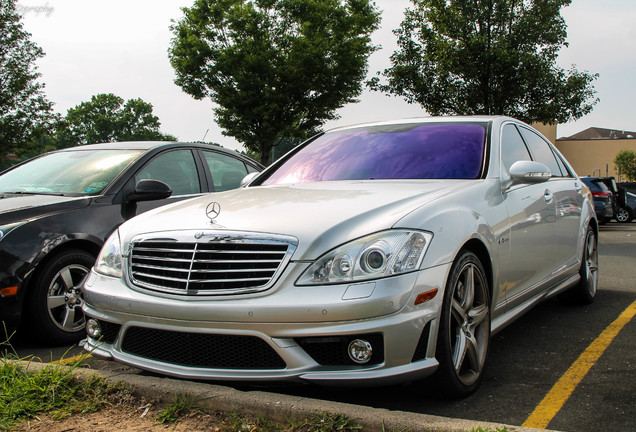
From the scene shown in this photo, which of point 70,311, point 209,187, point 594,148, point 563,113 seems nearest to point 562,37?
point 563,113

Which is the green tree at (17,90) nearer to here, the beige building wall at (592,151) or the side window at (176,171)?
the side window at (176,171)

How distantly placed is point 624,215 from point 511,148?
21.8 meters

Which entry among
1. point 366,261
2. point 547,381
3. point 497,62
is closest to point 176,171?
point 366,261

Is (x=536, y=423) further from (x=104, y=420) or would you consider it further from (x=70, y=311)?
(x=70, y=311)

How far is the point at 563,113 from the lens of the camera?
992 inches

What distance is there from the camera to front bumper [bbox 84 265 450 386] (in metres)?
2.69

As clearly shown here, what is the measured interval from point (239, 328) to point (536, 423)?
1.43 m

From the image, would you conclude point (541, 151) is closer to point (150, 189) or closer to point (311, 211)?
point (311, 211)

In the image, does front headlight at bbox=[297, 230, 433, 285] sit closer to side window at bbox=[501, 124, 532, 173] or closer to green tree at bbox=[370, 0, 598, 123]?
side window at bbox=[501, 124, 532, 173]

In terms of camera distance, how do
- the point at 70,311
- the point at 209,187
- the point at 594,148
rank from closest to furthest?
the point at 70,311
the point at 209,187
the point at 594,148

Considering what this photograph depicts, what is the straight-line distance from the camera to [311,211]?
10.3 ft

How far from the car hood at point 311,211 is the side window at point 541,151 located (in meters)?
1.57

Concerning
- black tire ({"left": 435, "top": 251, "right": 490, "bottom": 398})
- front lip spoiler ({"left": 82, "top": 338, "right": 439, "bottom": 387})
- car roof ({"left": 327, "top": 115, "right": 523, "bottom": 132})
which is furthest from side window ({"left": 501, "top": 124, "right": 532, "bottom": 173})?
front lip spoiler ({"left": 82, "top": 338, "right": 439, "bottom": 387})

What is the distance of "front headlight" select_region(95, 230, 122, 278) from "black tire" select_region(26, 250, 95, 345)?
93 cm
